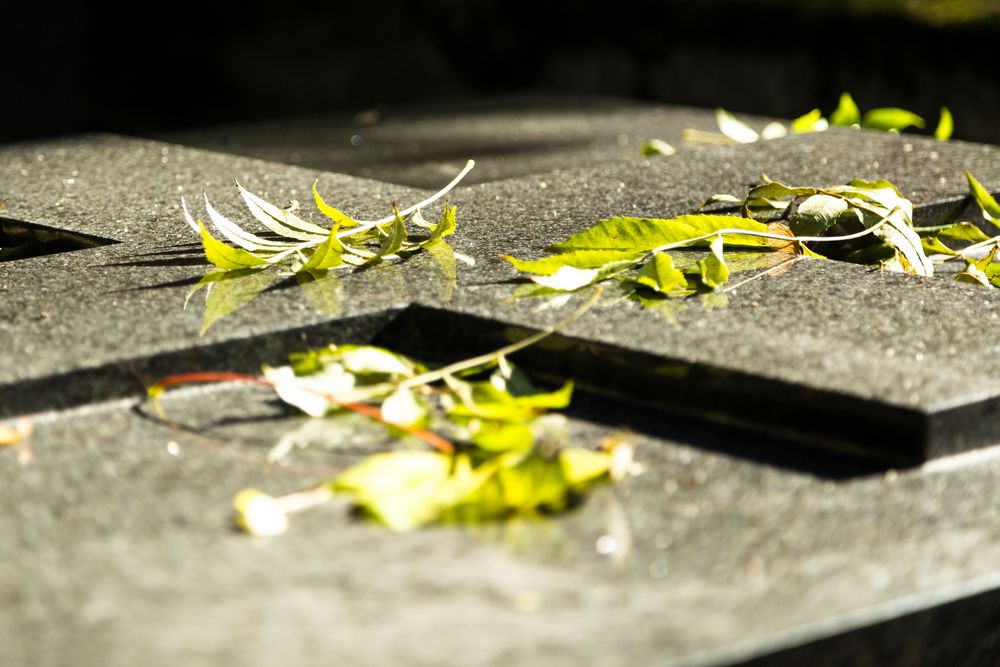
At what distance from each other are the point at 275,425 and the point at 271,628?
443mm

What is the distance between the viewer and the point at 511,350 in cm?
149

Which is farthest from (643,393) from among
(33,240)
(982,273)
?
(33,240)

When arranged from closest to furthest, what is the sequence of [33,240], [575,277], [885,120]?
[575,277], [33,240], [885,120]

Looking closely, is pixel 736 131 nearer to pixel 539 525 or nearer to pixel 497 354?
pixel 497 354

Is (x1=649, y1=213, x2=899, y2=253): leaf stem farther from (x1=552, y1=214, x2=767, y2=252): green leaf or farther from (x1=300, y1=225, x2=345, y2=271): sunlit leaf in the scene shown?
(x1=300, y1=225, x2=345, y2=271): sunlit leaf

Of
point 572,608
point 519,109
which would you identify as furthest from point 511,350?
point 519,109

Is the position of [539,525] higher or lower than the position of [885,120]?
higher

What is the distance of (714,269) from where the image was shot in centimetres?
169

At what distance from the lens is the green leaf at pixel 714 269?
1.66 meters

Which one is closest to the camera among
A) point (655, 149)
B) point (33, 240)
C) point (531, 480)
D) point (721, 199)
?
point (531, 480)

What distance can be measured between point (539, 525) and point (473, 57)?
6620mm

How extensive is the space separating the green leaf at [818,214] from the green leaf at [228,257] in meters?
0.77

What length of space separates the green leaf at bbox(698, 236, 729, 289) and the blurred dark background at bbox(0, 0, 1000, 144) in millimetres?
3137

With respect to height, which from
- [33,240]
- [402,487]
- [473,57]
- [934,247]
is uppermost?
[402,487]
